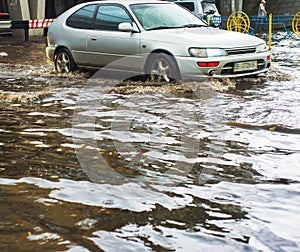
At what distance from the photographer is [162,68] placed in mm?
9328

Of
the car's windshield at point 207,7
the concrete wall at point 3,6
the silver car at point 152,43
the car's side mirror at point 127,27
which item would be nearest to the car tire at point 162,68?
the silver car at point 152,43

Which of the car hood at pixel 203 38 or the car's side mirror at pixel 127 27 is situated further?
the car's side mirror at pixel 127 27

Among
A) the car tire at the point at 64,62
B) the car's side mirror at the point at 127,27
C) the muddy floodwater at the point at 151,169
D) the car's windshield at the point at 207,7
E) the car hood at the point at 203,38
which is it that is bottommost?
the muddy floodwater at the point at 151,169

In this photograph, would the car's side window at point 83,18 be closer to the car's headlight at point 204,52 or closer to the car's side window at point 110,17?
the car's side window at point 110,17

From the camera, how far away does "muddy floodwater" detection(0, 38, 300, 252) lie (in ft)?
11.3

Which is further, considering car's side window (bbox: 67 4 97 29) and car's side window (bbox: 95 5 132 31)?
car's side window (bbox: 67 4 97 29)

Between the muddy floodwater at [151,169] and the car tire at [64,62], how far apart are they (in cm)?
218

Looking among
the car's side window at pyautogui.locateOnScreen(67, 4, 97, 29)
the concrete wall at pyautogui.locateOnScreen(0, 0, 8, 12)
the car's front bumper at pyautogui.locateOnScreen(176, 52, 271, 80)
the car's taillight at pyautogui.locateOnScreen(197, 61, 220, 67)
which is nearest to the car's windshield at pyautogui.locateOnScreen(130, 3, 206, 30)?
the car's side window at pyautogui.locateOnScreen(67, 4, 97, 29)

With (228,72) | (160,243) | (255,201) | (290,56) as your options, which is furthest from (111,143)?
(290,56)

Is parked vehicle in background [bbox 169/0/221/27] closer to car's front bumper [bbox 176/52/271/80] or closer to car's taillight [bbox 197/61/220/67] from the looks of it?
car's front bumper [bbox 176/52/271/80]

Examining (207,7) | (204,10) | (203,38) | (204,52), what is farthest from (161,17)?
(207,7)

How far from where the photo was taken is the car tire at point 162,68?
30.1ft

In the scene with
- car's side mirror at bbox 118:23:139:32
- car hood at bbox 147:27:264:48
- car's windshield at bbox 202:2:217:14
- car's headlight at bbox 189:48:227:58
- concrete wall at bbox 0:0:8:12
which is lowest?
car's headlight at bbox 189:48:227:58

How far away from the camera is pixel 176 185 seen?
4410 mm
